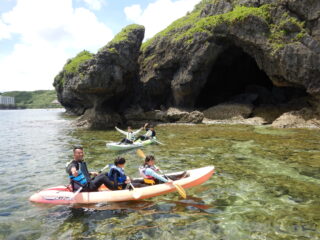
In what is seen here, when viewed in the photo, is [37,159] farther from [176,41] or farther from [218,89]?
[218,89]

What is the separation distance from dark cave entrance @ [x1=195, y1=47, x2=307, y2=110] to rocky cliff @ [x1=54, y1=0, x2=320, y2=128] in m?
0.15

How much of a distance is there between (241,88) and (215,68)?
716 centimetres

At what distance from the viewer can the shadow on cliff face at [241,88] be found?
3425 centimetres

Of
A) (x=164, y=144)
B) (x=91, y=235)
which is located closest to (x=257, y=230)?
(x=91, y=235)

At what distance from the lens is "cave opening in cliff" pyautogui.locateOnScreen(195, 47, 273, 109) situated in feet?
128

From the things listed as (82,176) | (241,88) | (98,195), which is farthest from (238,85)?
(98,195)

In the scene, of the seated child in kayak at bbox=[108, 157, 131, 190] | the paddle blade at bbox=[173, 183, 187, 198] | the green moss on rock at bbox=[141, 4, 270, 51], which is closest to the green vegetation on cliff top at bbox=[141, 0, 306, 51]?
the green moss on rock at bbox=[141, 4, 270, 51]

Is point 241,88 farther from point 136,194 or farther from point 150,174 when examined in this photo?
point 136,194

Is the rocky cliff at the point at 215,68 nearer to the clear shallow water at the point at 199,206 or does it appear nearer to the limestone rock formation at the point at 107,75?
the limestone rock formation at the point at 107,75

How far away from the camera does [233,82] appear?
42.0 m

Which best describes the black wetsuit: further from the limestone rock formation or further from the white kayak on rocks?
the limestone rock formation

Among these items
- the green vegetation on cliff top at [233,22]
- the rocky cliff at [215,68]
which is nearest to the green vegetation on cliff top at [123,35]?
the rocky cliff at [215,68]

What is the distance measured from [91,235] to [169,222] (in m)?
2.00

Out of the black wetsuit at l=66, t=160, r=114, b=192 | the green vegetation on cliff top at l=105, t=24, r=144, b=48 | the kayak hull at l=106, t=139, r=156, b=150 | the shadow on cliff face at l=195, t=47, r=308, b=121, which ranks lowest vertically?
the kayak hull at l=106, t=139, r=156, b=150
